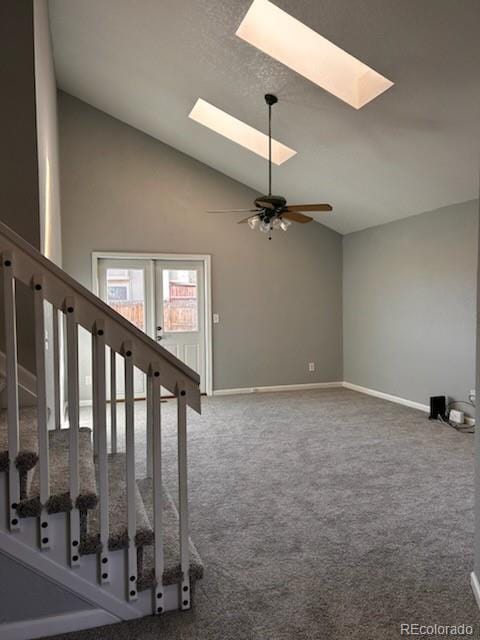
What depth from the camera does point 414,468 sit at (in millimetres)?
3264

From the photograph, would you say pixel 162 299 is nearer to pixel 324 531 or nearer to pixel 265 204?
pixel 265 204

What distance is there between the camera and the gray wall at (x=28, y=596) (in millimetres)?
1488

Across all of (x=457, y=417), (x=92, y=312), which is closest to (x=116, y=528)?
(x=92, y=312)

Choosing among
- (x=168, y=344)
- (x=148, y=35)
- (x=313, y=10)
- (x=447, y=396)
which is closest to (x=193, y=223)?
(x=168, y=344)

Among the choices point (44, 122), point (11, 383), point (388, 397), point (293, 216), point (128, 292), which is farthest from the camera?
point (128, 292)

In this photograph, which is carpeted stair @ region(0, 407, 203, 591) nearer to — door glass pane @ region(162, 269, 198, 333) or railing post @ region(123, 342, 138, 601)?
railing post @ region(123, 342, 138, 601)

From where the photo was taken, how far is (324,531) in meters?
2.35

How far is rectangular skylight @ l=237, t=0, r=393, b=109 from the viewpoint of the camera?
327cm

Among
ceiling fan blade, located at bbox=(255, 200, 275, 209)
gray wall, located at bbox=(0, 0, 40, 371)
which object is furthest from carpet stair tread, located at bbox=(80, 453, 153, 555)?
ceiling fan blade, located at bbox=(255, 200, 275, 209)

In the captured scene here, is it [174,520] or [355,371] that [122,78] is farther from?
[355,371]

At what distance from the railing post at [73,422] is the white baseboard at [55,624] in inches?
8.8

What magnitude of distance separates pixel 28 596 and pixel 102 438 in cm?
61

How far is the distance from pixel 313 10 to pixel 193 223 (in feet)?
11.2

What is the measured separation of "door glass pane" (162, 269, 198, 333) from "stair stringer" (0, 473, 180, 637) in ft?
14.6
